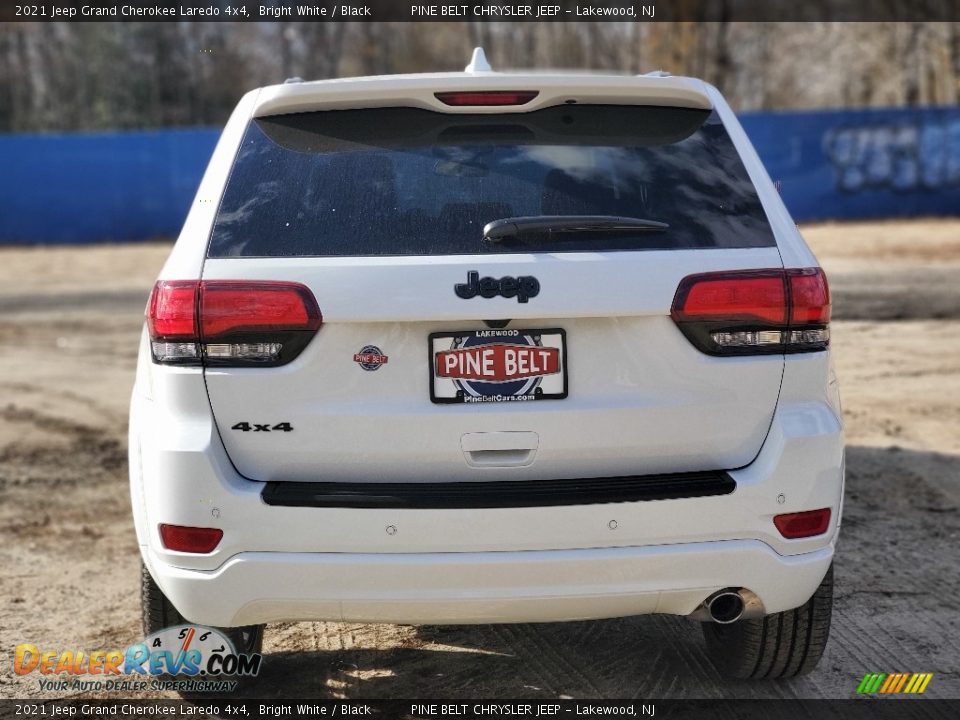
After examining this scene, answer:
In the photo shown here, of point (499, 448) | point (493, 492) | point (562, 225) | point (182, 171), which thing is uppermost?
point (562, 225)

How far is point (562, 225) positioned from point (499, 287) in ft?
0.85

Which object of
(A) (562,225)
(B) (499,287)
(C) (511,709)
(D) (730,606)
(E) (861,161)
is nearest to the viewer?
(B) (499,287)

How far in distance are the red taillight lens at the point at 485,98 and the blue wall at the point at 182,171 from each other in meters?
23.6

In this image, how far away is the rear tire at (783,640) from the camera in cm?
339

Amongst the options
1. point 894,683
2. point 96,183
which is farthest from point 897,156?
point 894,683

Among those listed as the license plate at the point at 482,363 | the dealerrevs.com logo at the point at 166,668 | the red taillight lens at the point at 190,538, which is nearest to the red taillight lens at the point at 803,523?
the license plate at the point at 482,363

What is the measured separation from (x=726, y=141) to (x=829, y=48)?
152 ft

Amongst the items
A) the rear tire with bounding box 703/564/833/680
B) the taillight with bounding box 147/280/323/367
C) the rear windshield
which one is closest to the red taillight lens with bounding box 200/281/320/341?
the taillight with bounding box 147/280/323/367

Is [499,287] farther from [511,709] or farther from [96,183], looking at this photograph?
[96,183]

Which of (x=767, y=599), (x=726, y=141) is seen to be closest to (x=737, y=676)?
(x=767, y=599)

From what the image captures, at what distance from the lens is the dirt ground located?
366 centimetres

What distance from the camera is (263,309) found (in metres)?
2.88

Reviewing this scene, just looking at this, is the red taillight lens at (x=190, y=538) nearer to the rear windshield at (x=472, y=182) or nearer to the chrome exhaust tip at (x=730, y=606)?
the rear windshield at (x=472, y=182)

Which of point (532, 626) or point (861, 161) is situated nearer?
point (532, 626)
